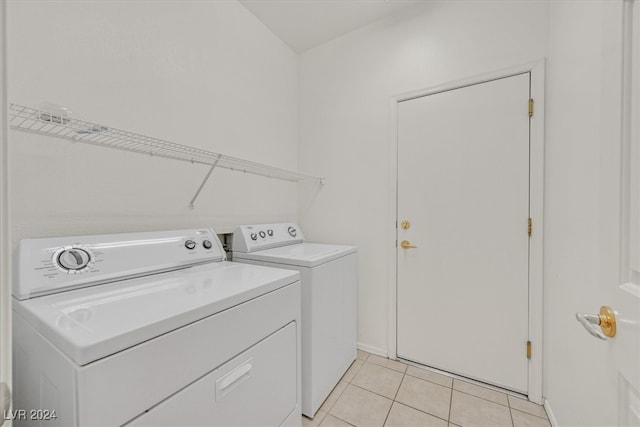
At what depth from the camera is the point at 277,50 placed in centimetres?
235

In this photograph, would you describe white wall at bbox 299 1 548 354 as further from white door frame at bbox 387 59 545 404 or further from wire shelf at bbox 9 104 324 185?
wire shelf at bbox 9 104 324 185

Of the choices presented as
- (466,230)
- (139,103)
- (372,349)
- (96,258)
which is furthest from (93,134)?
(372,349)

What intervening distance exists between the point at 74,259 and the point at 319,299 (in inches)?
44.5

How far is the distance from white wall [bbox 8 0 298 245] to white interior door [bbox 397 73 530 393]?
125 cm

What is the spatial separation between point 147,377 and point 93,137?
43.1 inches

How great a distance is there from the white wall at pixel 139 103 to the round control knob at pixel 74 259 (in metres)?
0.19

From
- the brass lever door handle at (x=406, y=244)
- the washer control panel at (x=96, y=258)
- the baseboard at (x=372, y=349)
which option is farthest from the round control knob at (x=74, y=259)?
the baseboard at (x=372, y=349)

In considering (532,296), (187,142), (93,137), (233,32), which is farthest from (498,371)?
(233,32)

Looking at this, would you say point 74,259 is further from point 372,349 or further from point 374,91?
point 374,91

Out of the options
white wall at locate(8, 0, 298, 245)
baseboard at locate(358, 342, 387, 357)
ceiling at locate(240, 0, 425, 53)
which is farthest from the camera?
baseboard at locate(358, 342, 387, 357)

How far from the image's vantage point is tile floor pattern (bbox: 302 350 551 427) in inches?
57.9

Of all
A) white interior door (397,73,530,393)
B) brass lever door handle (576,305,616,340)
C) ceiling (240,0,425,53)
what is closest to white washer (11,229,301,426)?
brass lever door handle (576,305,616,340)

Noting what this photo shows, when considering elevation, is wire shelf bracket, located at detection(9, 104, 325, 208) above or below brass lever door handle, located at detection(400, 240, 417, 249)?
above

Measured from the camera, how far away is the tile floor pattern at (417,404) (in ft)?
4.82
